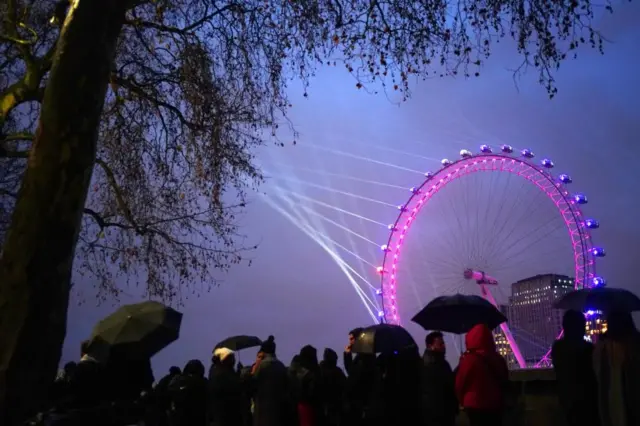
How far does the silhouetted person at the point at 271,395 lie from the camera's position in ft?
22.2

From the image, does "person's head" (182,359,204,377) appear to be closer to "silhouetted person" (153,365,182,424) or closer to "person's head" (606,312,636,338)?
"silhouetted person" (153,365,182,424)

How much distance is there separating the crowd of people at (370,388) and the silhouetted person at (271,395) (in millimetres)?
11

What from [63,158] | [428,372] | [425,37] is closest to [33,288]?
[63,158]

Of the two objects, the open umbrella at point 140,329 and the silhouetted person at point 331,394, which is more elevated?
the open umbrella at point 140,329

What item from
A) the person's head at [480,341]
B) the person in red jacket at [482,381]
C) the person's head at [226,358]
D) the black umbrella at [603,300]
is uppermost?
the black umbrella at [603,300]

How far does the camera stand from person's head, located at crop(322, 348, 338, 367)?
7.12 meters

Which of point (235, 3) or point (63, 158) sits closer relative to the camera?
point (63, 158)

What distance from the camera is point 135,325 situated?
760 cm

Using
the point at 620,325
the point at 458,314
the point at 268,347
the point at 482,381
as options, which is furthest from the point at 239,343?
the point at 620,325

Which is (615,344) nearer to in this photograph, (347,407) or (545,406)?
(545,406)

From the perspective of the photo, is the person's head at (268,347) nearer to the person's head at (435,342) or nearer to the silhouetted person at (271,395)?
the silhouetted person at (271,395)

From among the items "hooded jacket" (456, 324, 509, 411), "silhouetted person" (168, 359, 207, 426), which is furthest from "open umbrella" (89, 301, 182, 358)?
"hooded jacket" (456, 324, 509, 411)

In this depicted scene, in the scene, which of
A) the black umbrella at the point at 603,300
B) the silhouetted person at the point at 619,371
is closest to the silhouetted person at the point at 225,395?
the silhouetted person at the point at 619,371

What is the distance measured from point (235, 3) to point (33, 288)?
6.38 m
